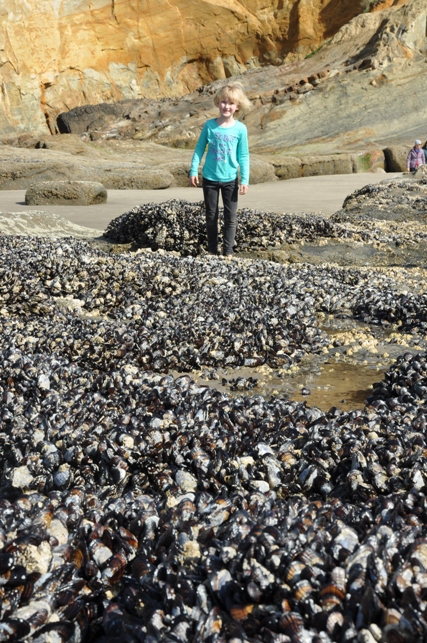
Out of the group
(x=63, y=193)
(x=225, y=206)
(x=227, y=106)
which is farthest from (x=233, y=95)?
(x=63, y=193)

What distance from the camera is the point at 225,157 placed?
8.41m

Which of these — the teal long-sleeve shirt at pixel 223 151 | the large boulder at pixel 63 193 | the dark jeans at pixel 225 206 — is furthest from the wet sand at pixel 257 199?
the teal long-sleeve shirt at pixel 223 151

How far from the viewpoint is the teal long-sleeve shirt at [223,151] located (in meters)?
8.30

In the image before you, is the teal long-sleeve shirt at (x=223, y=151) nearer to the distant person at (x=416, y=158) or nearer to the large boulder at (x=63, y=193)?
the large boulder at (x=63, y=193)

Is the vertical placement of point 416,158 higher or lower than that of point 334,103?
lower

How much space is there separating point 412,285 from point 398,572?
229 inches

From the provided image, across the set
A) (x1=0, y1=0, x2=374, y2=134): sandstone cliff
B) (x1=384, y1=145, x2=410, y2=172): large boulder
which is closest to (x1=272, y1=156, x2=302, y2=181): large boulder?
(x1=384, y1=145, x2=410, y2=172): large boulder

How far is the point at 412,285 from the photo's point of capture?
7.30 m

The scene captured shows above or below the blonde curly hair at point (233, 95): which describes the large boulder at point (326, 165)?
below

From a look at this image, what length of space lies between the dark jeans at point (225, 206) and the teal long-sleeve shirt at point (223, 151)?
96 mm

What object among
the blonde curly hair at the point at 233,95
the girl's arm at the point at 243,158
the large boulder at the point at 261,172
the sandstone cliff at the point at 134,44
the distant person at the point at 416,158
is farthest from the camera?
the sandstone cliff at the point at 134,44

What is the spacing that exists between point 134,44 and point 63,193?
37.5 metres

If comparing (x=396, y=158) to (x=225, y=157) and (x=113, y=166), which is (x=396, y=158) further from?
(x=225, y=157)

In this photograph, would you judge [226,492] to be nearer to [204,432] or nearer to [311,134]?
[204,432]
